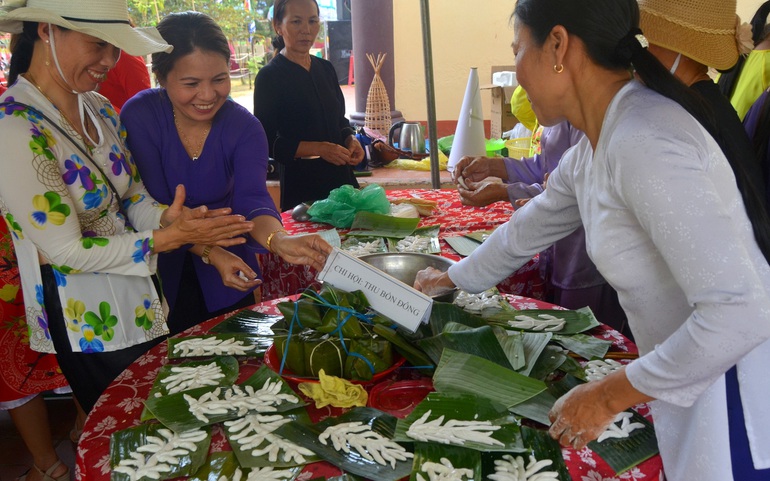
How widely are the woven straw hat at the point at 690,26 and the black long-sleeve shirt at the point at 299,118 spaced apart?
224 centimetres

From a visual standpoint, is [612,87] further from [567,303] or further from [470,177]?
[470,177]

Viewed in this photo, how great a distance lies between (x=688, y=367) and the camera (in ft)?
3.17

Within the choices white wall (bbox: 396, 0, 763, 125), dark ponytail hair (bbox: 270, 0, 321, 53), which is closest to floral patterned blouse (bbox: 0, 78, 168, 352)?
dark ponytail hair (bbox: 270, 0, 321, 53)

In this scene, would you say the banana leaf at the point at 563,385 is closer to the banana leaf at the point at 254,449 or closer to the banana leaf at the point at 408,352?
the banana leaf at the point at 408,352

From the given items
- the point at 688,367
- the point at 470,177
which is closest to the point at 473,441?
the point at 688,367

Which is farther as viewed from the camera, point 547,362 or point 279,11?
point 279,11

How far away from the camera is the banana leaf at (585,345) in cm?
143

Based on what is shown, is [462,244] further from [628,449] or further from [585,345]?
[628,449]

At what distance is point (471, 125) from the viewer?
3.75m

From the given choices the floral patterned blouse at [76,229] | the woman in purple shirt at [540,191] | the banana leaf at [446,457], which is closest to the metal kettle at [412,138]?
the woman in purple shirt at [540,191]

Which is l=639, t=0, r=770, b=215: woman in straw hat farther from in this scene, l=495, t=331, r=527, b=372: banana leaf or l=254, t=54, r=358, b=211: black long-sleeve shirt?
l=254, t=54, r=358, b=211: black long-sleeve shirt

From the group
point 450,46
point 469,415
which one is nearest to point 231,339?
point 469,415

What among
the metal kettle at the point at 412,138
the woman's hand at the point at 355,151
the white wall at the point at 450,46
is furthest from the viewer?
the white wall at the point at 450,46

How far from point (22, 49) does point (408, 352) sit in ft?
4.45
